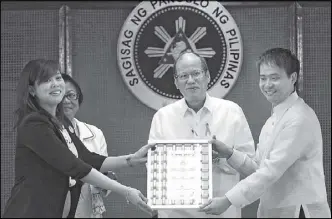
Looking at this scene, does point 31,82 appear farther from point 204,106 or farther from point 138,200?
point 204,106

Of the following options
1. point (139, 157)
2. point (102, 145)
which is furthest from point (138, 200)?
point (102, 145)

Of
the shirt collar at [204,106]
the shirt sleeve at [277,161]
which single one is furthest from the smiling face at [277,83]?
the shirt collar at [204,106]

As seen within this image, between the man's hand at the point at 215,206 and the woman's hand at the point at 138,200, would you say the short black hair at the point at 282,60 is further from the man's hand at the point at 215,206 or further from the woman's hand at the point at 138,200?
the woman's hand at the point at 138,200

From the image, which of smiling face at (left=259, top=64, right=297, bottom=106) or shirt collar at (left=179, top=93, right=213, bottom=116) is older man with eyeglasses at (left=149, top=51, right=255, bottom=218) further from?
smiling face at (left=259, top=64, right=297, bottom=106)

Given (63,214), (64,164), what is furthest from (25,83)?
(63,214)

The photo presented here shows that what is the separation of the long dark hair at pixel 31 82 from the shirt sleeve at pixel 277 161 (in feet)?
3.94

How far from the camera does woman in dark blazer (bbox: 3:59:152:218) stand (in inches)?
144

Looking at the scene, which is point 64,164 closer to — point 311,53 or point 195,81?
point 195,81

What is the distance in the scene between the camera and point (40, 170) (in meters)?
3.72

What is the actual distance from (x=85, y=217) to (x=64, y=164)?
117cm

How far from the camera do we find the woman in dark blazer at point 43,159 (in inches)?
144

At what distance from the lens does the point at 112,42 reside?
584 centimetres

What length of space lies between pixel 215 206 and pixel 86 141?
4.93 ft

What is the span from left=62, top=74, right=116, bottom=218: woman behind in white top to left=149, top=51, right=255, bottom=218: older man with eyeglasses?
60 centimetres
